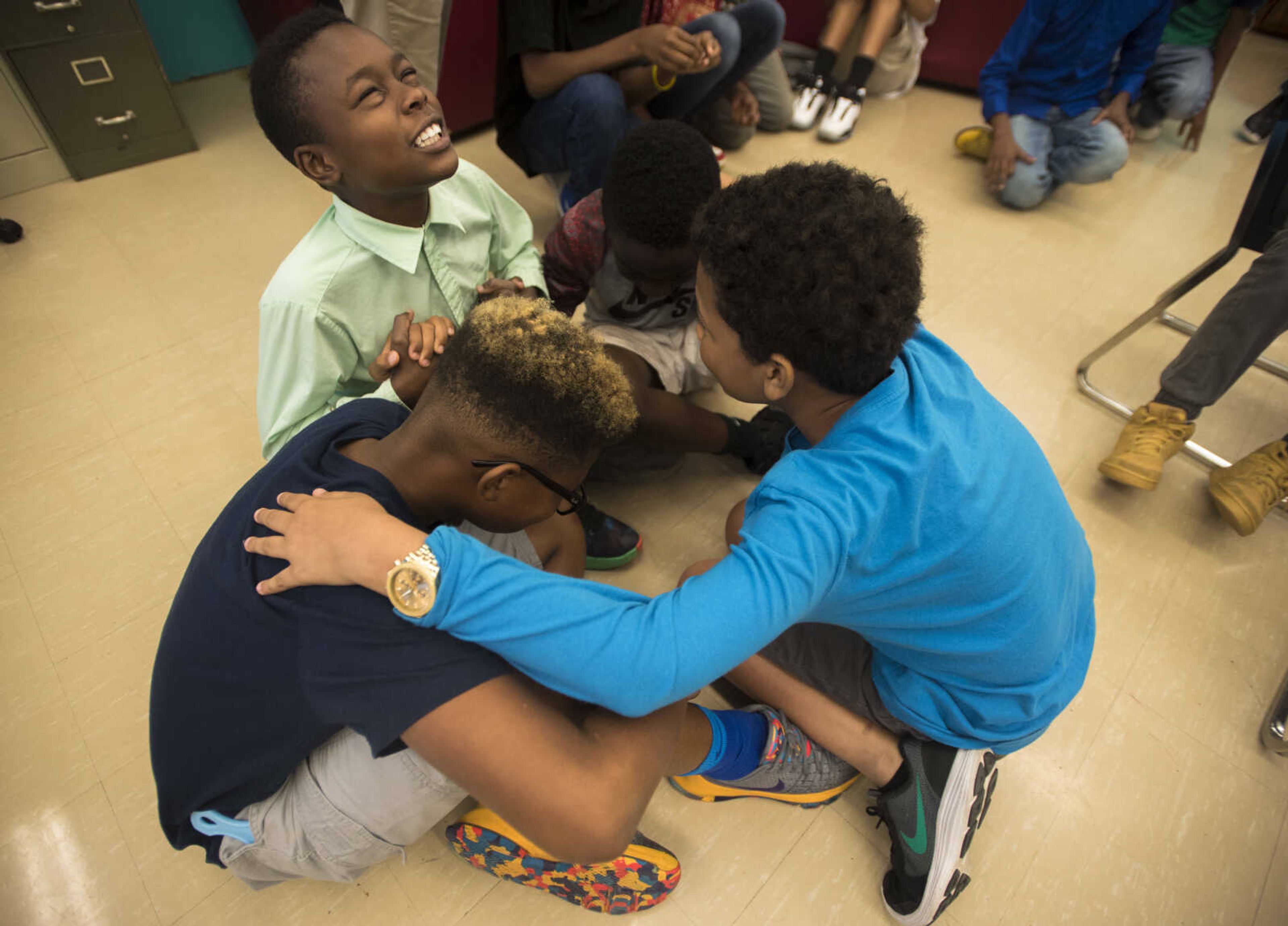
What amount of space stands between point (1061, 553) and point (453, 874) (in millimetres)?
940

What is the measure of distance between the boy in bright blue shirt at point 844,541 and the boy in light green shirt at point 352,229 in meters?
0.43

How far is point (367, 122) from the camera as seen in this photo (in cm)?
95

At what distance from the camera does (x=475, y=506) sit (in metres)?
0.80

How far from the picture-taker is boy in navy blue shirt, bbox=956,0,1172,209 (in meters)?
2.14

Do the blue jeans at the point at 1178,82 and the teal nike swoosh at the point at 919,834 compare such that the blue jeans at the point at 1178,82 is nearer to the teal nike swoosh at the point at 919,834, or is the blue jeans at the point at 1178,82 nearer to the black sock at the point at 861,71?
the black sock at the point at 861,71

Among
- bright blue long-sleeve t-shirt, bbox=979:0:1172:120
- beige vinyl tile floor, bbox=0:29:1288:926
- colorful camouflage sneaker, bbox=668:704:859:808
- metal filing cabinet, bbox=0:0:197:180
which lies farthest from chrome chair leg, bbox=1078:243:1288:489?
metal filing cabinet, bbox=0:0:197:180

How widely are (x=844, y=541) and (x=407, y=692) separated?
0.44m

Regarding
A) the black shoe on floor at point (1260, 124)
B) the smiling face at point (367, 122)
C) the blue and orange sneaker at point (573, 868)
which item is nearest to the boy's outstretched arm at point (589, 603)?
the blue and orange sneaker at point (573, 868)

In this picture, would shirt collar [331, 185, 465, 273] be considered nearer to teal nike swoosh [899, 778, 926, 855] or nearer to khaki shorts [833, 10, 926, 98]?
teal nike swoosh [899, 778, 926, 855]

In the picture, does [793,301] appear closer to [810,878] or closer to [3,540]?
[810,878]

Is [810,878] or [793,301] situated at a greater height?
[793,301]

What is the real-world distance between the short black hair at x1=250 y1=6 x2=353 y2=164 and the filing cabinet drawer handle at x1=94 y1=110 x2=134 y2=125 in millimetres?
1782

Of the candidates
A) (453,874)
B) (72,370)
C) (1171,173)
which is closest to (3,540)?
(72,370)

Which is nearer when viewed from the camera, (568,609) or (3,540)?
(568,609)
